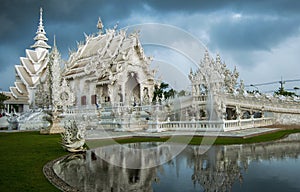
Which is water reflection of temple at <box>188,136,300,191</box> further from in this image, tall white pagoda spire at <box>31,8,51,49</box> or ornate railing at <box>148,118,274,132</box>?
tall white pagoda spire at <box>31,8,51,49</box>

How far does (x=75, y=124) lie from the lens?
1132cm

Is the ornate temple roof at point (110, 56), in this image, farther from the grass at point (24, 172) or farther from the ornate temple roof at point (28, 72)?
the grass at point (24, 172)

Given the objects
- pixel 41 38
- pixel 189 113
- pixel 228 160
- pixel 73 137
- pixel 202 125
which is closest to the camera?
pixel 228 160

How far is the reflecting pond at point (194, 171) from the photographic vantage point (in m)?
5.88

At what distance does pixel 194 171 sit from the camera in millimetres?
7273

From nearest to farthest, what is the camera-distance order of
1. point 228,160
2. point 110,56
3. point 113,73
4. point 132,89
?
point 228,160 → point 113,73 → point 110,56 → point 132,89

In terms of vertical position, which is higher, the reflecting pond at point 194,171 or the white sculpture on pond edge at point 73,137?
the white sculpture on pond edge at point 73,137

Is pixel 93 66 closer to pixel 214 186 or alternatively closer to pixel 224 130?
pixel 224 130

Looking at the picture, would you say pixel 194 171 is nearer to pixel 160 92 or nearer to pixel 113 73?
pixel 113 73

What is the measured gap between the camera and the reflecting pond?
5.88 metres

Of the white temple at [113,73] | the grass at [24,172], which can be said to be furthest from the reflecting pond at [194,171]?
the white temple at [113,73]

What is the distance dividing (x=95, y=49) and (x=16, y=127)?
12.1 metres

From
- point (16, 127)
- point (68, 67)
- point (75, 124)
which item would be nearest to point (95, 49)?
point (68, 67)

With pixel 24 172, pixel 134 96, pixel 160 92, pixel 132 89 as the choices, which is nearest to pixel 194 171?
pixel 24 172
